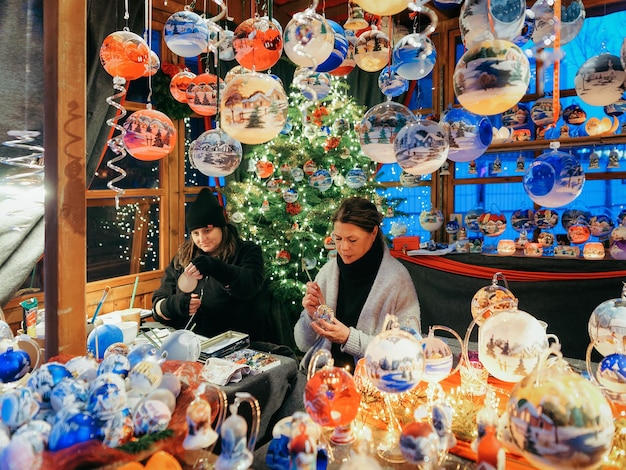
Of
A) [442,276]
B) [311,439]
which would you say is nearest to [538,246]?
[442,276]

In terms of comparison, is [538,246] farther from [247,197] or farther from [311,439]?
[311,439]

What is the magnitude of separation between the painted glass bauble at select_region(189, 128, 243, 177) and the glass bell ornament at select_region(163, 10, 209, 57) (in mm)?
408

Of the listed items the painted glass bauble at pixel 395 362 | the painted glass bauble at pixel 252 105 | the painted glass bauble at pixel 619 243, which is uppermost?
the painted glass bauble at pixel 252 105

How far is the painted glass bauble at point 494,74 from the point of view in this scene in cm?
98

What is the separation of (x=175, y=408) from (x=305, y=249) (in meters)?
2.98

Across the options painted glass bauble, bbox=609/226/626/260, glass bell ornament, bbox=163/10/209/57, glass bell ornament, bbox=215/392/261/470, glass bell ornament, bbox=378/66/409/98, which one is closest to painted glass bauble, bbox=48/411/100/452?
glass bell ornament, bbox=215/392/261/470

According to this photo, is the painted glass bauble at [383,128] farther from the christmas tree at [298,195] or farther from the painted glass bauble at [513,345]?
the christmas tree at [298,195]

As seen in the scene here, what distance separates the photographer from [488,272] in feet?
12.1

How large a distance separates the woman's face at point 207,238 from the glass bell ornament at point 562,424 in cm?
215

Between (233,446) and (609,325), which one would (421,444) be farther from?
(609,325)

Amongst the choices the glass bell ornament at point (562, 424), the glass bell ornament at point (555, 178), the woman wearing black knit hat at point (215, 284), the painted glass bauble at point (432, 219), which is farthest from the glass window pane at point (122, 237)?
the glass bell ornament at point (562, 424)

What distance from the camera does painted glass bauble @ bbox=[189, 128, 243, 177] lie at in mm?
1454

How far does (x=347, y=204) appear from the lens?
191 cm

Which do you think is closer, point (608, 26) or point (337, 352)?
point (337, 352)
